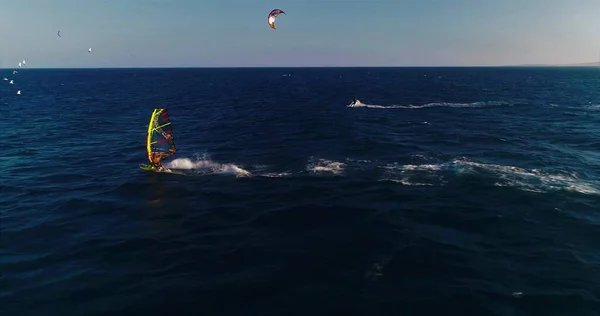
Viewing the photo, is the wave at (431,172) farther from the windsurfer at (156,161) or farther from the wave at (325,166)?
the windsurfer at (156,161)

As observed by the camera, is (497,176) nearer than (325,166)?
Yes

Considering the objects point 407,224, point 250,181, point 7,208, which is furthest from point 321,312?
point 7,208

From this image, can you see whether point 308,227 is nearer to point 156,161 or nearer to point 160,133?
point 156,161

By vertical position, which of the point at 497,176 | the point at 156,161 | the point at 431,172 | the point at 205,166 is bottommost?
the point at 497,176

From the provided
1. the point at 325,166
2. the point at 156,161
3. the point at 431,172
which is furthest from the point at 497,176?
the point at 156,161

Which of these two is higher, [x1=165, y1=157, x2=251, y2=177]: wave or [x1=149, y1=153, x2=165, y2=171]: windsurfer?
[x1=149, y1=153, x2=165, y2=171]: windsurfer

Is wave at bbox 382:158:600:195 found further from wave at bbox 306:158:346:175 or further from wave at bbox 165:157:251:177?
wave at bbox 165:157:251:177

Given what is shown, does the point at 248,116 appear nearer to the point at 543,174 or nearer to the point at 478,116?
the point at 478,116

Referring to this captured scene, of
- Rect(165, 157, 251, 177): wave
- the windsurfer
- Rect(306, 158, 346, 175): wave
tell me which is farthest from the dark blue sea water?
the windsurfer

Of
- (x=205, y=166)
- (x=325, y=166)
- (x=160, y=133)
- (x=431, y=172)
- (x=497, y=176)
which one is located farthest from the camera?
(x=205, y=166)
